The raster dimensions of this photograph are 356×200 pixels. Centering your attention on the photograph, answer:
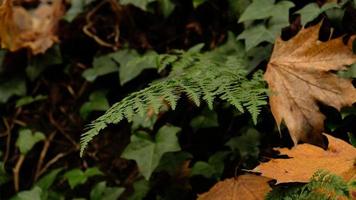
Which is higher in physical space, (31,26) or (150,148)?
(31,26)

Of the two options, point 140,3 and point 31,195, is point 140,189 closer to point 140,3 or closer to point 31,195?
point 31,195

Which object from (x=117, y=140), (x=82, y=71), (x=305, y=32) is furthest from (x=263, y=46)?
(x=82, y=71)

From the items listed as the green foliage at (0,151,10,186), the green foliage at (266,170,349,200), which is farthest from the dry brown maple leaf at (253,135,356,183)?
the green foliage at (0,151,10,186)

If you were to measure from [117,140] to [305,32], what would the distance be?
3.46ft

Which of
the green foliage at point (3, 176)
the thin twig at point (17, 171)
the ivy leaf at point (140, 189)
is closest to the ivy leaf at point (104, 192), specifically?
the ivy leaf at point (140, 189)

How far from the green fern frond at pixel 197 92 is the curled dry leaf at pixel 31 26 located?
1.07m

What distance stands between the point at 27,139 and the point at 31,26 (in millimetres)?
700

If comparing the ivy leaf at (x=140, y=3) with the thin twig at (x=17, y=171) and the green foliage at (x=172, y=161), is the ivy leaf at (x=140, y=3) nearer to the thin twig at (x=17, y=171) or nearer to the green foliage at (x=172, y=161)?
the green foliage at (x=172, y=161)

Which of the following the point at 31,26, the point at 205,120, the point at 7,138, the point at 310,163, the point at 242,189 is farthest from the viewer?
the point at 31,26

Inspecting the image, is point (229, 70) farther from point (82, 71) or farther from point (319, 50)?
point (82, 71)

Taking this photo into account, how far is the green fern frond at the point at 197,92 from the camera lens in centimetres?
126

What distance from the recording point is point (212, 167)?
1.79 metres

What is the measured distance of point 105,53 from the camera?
7.89 feet

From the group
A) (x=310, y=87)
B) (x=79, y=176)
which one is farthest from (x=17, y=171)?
(x=310, y=87)
